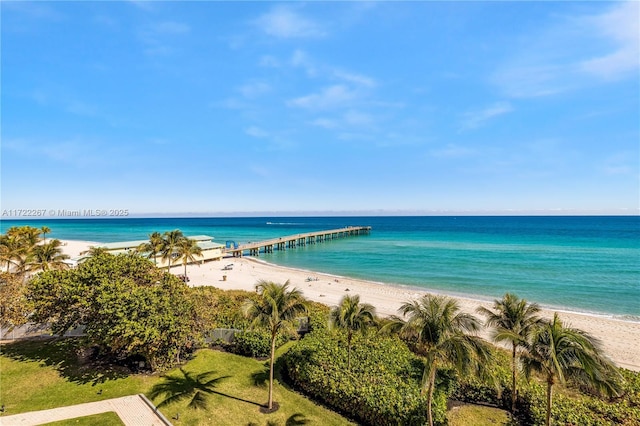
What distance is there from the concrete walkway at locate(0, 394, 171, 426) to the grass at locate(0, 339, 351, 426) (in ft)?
1.27

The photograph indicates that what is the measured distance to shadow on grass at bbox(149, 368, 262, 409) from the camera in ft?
49.5

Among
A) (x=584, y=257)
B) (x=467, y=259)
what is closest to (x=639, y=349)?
(x=467, y=259)

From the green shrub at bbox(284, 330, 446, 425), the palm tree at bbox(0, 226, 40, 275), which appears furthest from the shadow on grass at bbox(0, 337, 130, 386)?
the palm tree at bbox(0, 226, 40, 275)

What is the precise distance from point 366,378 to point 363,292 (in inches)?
999

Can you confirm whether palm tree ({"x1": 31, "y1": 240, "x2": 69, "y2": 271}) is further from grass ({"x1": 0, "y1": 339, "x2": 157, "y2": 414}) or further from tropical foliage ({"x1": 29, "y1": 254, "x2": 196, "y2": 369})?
tropical foliage ({"x1": 29, "y1": 254, "x2": 196, "y2": 369})

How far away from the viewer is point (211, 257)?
2442 inches

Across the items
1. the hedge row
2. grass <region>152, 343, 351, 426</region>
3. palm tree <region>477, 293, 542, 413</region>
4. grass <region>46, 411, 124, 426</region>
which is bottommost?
grass <region>152, 343, 351, 426</region>

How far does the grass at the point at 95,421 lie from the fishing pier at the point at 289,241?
5901cm

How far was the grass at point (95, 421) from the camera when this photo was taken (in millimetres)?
13250

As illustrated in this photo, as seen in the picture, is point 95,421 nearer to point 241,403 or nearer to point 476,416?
point 241,403

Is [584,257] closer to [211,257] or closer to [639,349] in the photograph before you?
[639,349]

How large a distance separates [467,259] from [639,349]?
39783 millimetres

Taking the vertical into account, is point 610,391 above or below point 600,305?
above

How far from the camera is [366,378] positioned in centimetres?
1535
